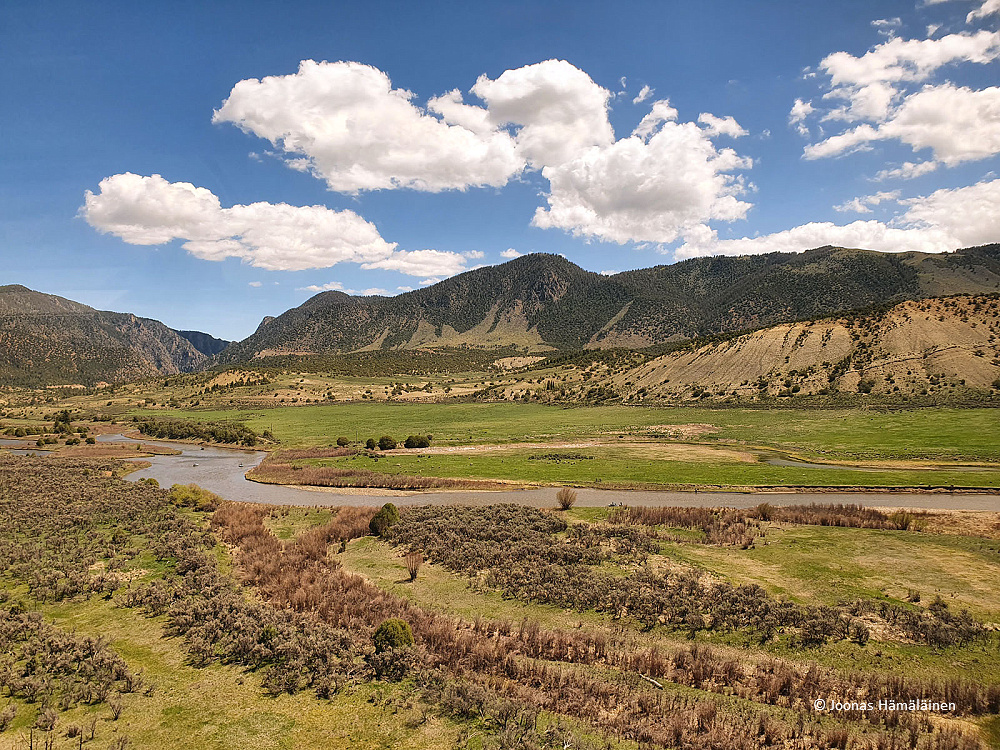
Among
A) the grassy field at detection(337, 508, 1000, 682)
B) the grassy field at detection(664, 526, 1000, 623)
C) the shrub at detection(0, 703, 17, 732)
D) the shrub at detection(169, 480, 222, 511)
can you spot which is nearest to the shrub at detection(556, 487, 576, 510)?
the grassy field at detection(664, 526, 1000, 623)

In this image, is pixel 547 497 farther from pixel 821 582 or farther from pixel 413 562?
pixel 821 582

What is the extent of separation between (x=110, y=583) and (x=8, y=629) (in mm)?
4695

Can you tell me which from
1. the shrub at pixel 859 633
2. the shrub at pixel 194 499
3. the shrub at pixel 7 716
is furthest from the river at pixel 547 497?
the shrub at pixel 7 716

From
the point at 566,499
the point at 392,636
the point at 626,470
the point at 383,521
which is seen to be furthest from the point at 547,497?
the point at 392,636

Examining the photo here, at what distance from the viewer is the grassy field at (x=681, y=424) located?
53156 mm

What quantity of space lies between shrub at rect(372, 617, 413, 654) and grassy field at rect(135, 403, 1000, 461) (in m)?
52.2

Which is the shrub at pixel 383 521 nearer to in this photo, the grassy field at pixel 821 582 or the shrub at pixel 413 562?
the grassy field at pixel 821 582

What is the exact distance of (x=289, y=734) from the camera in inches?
449

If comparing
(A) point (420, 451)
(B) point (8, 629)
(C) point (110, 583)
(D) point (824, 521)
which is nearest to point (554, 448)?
(A) point (420, 451)

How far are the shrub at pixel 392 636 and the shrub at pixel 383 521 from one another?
14.5 metres

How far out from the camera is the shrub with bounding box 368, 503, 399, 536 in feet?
97.6

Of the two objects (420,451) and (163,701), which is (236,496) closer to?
(420,451)

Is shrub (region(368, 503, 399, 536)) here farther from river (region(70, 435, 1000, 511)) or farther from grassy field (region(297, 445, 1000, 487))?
grassy field (region(297, 445, 1000, 487))

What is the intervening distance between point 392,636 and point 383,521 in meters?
15.2
